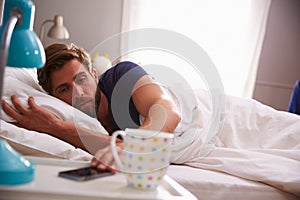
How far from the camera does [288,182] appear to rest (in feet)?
4.61

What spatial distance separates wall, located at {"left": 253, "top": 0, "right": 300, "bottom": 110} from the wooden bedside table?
3.28m

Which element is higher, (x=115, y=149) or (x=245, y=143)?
(x=115, y=149)

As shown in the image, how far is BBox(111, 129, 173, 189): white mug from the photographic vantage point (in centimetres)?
80

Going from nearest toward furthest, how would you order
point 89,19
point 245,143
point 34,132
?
point 34,132 → point 245,143 → point 89,19

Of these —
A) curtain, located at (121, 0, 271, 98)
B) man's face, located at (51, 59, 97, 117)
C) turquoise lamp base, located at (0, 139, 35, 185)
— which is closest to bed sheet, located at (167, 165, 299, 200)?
man's face, located at (51, 59, 97, 117)

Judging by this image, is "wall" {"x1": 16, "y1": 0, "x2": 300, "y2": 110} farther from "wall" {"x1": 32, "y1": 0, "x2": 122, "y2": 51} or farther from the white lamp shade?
the white lamp shade

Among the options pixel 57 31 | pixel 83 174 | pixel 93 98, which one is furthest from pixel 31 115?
pixel 57 31

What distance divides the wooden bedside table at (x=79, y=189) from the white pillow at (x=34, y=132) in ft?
0.84

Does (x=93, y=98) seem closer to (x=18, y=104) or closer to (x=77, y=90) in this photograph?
(x=77, y=90)

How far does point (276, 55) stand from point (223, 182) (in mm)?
2839

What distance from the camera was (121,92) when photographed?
151 cm

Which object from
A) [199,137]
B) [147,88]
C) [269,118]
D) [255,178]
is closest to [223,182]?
[255,178]

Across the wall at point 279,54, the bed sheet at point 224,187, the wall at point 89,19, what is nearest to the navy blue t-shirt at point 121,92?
the bed sheet at point 224,187

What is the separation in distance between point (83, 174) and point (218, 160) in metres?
0.78
